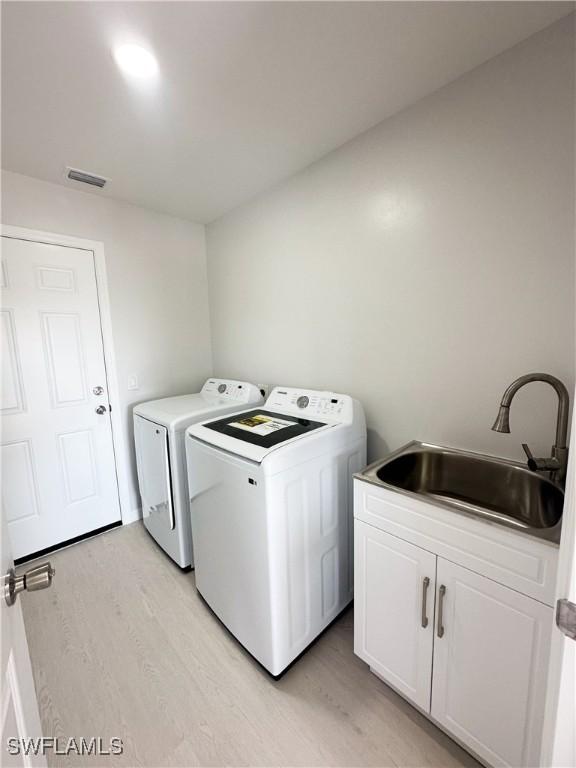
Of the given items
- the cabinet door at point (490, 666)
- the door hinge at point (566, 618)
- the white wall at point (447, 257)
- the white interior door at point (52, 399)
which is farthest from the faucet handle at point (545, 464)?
the white interior door at point (52, 399)

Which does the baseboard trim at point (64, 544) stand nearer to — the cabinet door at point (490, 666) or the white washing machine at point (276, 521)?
the white washing machine at point (276, 521)

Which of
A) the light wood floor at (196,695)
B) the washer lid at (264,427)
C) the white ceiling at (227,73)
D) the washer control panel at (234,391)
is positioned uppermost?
the white ceiling at (227,73)

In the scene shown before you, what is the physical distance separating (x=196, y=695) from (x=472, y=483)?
4.92 ft

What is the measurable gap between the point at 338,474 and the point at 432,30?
1794 mm

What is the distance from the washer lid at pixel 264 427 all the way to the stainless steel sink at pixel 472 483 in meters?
0.40

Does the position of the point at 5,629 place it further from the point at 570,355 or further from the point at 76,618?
the point at 570,355

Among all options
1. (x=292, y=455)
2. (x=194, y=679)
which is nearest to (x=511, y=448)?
(x=292, y=455)

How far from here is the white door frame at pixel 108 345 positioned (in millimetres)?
2131

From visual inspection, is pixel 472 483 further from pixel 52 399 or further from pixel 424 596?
pixel 52 399

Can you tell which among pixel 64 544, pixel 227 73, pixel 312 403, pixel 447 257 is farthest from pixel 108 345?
pixel 447 257

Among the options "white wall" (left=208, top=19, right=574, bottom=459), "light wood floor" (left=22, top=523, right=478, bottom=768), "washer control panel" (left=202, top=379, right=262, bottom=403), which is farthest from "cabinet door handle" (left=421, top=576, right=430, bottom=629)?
"washer control panel" (left=202, top=379, right=262, bottom=403)

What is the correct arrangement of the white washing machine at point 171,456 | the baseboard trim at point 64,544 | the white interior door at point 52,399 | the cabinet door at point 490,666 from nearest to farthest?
the cabinet door at point 490,666, the white washing machine at point 171,456, the white interior door at point 52,399, the baseboard trim at point 64,544

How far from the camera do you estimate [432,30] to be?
112cm

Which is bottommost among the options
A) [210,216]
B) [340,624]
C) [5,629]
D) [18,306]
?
[340,624]
